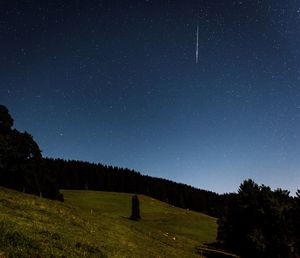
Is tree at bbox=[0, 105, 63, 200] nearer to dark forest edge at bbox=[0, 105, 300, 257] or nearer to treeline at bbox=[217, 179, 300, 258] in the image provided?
dark forest edge at bbox=[0, 105, 300, 257]

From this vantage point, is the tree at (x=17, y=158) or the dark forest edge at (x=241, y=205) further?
the tree at (x=17, y=158)

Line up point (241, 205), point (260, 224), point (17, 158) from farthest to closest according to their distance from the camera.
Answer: point (17, 158), point (241, 205), point (260, 224)

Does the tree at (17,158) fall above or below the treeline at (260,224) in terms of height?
above

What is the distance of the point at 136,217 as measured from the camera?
8588 cm

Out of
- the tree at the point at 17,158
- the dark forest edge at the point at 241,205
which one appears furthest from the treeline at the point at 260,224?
the tree at the point at 17,158

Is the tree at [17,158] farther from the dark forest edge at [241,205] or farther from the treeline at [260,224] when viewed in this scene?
the treeline at [260,224]

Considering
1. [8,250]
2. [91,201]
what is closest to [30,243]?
[8,250]

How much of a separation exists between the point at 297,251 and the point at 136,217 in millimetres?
41522

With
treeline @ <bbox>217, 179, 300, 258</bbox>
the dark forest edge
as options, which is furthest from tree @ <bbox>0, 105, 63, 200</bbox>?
treeline @ <bbox>217, 179, 300, 258</bbox>

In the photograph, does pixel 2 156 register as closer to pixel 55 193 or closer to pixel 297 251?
pixel 55 193

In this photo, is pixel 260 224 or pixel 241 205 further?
pixel 241 205

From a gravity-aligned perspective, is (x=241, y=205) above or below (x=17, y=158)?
below

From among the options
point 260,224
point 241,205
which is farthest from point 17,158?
point 260,224

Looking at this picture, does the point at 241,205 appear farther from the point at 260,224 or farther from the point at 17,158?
the point at 17,158
